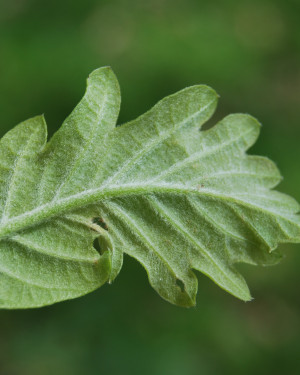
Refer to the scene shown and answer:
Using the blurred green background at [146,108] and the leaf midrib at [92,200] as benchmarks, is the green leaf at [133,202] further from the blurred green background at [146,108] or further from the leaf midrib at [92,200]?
the blurred green background at [146,108]

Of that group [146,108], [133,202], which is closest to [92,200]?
[133,202]

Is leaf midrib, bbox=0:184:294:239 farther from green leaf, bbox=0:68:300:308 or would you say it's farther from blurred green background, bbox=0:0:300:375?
blurred green background, bbox=0:0:300:375

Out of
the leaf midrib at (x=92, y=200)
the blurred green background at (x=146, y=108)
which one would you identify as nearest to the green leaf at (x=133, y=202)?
the leaf midrib at (x=92, y=200)

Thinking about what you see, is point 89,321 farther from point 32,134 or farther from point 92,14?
point 92,14

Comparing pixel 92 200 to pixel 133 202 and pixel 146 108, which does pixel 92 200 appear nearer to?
pixel 133 202

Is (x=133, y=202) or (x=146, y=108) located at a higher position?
(x=133, y=202)

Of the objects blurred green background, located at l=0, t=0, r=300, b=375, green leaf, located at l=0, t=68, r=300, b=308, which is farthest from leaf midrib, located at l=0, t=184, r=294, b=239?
blurred green background, located at l=0, t=0, r=300, b=375
